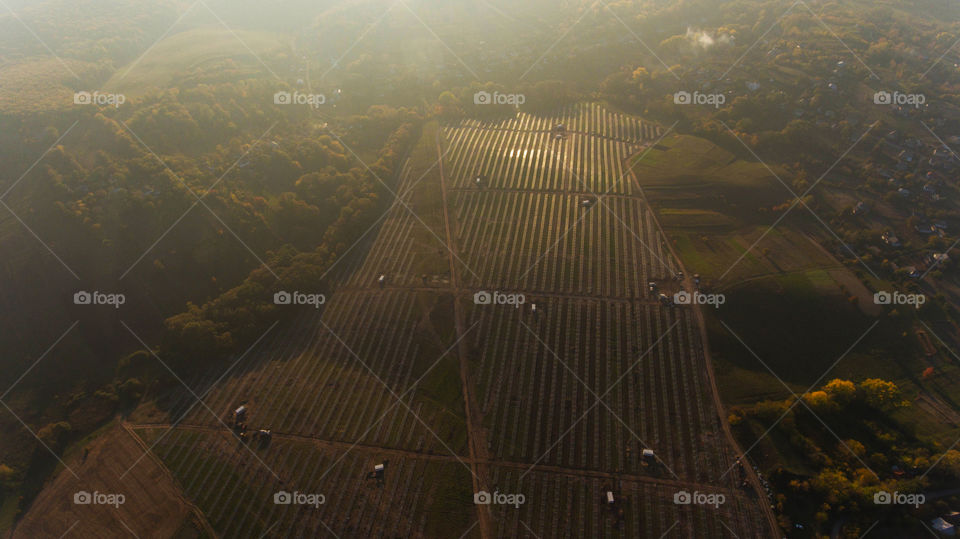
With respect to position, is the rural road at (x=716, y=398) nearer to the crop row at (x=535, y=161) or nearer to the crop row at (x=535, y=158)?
the crop row at (x=535, y=158)

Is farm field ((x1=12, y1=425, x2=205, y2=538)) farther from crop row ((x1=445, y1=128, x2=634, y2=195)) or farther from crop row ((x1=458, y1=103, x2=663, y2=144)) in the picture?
crop row ((x1=458, y1=103, x2=663, y2=144))

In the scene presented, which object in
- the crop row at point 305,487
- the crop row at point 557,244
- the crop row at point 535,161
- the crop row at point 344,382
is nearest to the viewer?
the crop row at point 305,487

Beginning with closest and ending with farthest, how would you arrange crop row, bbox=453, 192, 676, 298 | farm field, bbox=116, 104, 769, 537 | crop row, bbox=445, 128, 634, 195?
farm field, bbox=116, 104, 769, 537
crop row, bbox=453, 192, 676, 298
crop row, bbox=445, 128, 634, 195

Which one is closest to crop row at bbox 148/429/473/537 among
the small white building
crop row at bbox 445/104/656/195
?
the small white building

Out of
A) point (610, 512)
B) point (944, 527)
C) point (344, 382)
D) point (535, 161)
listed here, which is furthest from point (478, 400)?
point (535, 161)

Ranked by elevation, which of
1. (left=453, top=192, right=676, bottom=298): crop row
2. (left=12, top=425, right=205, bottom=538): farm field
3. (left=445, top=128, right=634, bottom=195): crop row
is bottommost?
(left=12, top=425, right=205, bottom=538): farm field

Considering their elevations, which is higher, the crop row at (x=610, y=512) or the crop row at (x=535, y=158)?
the crop row at (x=535, y=158)

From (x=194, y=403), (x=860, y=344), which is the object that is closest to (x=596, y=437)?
A: (x=860, y=344)

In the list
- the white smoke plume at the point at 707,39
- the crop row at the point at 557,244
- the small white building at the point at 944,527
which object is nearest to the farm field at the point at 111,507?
the crop row at the point at 557,244

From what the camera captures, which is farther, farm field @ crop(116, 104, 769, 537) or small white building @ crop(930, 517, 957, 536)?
farm field @ crop(116, 104, 769, 537)
